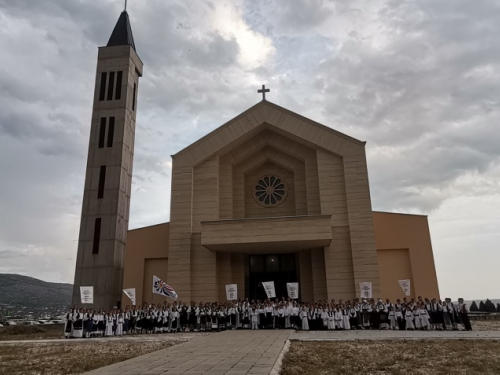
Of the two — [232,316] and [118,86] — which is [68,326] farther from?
[118,86]

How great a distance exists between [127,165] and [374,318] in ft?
61.9

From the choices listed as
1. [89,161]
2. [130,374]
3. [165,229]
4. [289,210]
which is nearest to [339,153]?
[289,210]

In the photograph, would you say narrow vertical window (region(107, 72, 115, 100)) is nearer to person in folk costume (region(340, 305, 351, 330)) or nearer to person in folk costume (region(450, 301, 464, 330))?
person in folk costume (region(340, 305, 351, 330))

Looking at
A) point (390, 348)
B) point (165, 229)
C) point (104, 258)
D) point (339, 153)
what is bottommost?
point (390, 348)

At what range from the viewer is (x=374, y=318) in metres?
19.0

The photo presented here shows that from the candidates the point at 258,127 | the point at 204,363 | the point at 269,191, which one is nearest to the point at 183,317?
the point at 269,191

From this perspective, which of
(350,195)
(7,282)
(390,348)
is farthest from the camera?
(7,282)

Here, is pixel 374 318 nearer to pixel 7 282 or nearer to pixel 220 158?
pixel 220 158

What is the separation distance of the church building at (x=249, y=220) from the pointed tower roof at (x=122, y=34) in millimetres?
1746

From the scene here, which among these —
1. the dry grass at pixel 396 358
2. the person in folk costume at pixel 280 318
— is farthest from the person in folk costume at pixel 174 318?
the dry grass at pixel 396 358

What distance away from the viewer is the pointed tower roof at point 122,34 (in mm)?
30062

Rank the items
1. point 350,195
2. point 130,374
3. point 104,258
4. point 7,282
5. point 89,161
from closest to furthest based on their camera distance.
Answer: point 130,374 → point 350,195 → point 104,258 → point 89,161 → point 7,282

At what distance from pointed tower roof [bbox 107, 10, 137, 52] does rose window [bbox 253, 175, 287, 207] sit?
14234 mm

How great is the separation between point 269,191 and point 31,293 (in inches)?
5364
